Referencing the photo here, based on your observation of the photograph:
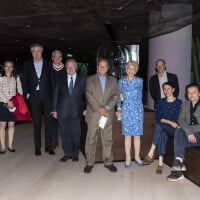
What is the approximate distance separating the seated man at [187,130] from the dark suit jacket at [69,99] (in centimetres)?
134

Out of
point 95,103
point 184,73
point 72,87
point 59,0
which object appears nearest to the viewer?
point 59,0

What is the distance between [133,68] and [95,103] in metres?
0.66

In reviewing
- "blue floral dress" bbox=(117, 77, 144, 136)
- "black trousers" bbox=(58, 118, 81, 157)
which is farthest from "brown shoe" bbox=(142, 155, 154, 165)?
"black trousers" bbox=(58, 118, 81, 157)

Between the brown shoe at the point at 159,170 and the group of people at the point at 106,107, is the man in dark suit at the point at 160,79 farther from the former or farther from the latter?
the brown shoe at the point at 159,170

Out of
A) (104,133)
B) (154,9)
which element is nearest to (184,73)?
(154,9)

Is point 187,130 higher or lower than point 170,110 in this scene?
lower

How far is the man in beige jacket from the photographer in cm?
436

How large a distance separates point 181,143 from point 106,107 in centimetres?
98

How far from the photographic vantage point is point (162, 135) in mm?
4465

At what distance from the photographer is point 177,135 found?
4.15 meters

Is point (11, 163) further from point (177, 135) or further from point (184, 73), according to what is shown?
point (184, 73)

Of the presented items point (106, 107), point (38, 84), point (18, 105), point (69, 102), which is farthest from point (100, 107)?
point (18, 105)

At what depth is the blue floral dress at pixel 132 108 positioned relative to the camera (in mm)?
4508

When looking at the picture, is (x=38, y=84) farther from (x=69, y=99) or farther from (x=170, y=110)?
(x=170, y=110)
